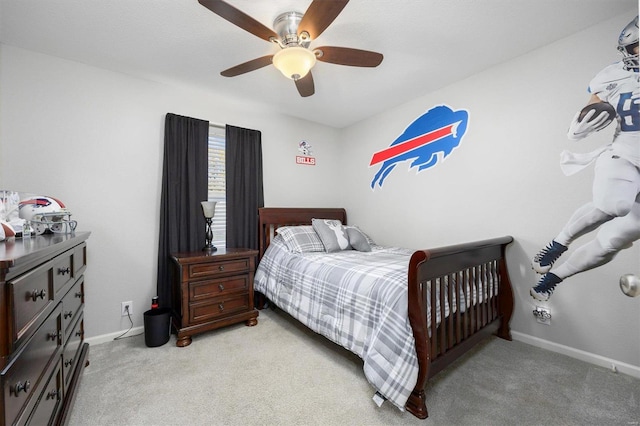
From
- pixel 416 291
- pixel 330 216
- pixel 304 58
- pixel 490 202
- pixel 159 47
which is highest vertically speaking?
pixel 159 47

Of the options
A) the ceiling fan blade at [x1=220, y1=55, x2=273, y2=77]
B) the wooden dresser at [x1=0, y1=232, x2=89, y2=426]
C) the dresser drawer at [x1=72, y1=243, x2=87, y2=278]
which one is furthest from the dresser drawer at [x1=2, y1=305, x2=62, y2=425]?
the ceiling fan blade at [x1=220, y1=55, x2=273, y2=77]

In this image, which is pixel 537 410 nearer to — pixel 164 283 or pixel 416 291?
pixel 416 291

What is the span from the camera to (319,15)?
1388mm

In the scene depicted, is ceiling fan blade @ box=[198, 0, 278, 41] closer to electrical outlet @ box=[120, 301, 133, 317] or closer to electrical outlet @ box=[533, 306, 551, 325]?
electrical outlet @ box=[120, 301, 133, 317]

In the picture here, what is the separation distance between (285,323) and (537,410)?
1956mm

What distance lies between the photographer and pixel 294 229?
296cm

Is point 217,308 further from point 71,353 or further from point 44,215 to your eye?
point 44,215

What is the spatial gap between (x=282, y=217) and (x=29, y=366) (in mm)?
2478

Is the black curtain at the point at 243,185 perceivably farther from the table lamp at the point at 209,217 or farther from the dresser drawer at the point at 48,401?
the dresser drawer at the point at 48,401

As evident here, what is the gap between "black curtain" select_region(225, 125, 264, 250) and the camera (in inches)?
116

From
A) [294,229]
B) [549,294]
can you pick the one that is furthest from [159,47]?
[549,294]

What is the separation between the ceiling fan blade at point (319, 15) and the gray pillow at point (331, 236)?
1.86 m

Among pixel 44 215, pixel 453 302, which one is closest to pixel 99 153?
pixel 44 215

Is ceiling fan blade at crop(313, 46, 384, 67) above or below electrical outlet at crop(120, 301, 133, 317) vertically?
above
